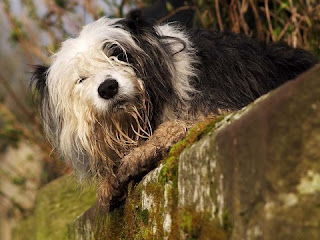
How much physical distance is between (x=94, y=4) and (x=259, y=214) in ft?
20.4

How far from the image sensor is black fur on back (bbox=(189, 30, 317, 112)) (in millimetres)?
4277

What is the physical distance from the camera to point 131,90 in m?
3.93

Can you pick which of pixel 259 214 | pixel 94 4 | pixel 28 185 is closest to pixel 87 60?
pixel 259 214

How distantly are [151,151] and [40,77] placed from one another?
106 centimetres

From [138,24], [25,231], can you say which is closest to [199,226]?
[138,24]

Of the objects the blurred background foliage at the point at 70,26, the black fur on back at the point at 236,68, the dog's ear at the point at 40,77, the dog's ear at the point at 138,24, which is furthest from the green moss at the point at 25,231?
the dog's ear at the point at 138,24

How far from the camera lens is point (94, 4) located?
312 inches

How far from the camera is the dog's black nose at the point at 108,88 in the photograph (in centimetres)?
383

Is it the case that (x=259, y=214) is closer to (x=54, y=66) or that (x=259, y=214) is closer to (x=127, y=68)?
(x=127, y=68)

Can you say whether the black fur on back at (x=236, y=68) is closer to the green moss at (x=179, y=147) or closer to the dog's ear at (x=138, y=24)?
the dog's ear at (x=138, y=24)

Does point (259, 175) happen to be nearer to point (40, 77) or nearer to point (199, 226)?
point (199, 226)

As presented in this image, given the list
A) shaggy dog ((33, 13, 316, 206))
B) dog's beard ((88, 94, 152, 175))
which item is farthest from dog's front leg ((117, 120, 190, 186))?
dog's beard ((88, 94, 152, 175))

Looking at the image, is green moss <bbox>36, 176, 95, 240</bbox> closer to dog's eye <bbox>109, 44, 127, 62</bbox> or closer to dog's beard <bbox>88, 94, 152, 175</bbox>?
dog's beard <bbox>88, 94, 152, 175</bbox>

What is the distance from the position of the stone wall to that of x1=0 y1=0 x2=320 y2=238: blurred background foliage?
223 cm
